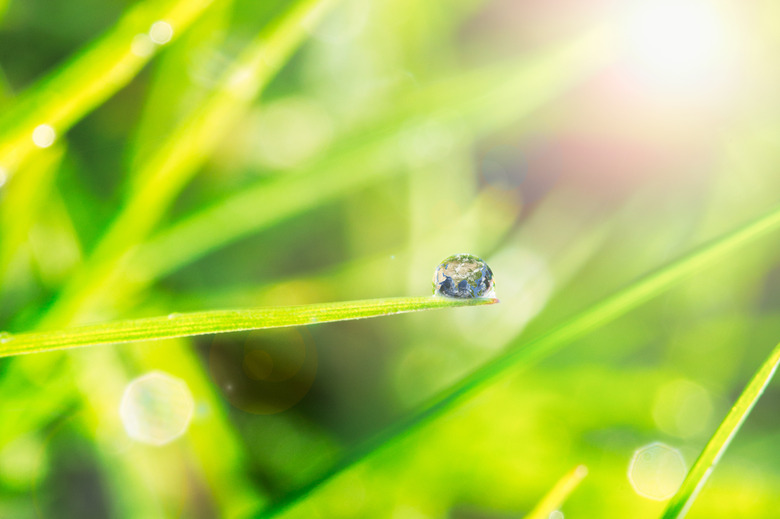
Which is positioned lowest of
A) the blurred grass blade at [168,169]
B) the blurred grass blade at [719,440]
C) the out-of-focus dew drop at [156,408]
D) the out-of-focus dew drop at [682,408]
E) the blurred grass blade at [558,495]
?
the blurred grass blade at [719,440]

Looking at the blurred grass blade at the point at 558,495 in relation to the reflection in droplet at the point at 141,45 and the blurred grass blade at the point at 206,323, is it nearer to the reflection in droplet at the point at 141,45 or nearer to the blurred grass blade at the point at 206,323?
the blurred grass blade at the point at 206,323

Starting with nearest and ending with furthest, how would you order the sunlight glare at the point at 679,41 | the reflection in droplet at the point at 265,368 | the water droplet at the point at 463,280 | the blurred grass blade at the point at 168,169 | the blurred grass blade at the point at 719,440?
the blurred grass blade at the point at 719,440 → the water droplet at the point at 463,280 → the blurred grass blade at the point at 168,169 → the reflection in droplet at the point at 265,368 → the sunlight glare at the point at 679,41

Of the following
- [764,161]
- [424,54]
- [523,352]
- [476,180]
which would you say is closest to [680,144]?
[764,161]

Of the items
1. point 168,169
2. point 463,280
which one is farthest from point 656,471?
point 168,169

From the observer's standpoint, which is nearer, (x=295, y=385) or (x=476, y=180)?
(x=295, y=385)

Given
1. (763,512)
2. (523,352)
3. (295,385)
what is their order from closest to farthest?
1. (523,352)
2. (763,512)
3. (295,385)

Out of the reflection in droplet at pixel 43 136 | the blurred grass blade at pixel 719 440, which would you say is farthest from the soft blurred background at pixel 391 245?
the blurred grass blade at pixel 719 440

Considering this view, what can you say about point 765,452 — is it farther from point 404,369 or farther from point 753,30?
point 753,30
